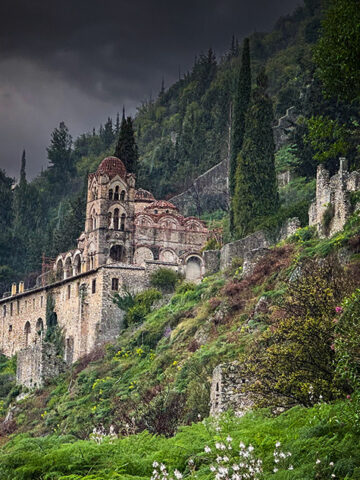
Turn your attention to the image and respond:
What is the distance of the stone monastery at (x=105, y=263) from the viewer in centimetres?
5509

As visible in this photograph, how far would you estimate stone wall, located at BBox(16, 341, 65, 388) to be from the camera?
169 ft

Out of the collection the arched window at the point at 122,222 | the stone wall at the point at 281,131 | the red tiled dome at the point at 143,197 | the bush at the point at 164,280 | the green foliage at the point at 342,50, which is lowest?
the green foliage at the point at 342,50

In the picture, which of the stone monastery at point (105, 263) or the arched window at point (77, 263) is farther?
the arched window at point (77, 263)

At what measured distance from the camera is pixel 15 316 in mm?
67188

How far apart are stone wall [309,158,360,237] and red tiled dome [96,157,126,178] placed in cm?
2680

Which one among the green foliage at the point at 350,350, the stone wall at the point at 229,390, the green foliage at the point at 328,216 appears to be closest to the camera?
the green foliage at the point at 350,350

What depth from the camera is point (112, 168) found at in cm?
6606

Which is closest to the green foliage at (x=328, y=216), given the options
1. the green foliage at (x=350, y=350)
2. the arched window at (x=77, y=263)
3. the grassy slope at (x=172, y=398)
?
the grassy slope at (x=172, y=398)

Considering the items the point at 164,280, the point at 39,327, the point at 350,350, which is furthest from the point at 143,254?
the point at 350,350

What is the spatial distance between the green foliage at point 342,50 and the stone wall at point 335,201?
17056 millimetres

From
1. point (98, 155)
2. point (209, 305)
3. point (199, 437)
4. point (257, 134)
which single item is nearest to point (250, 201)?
point (257, 134)

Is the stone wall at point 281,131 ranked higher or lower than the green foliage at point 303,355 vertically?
higher

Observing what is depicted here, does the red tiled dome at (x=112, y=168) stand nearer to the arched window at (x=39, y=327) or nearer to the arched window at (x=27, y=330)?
the arched window at (x=39, y=327)

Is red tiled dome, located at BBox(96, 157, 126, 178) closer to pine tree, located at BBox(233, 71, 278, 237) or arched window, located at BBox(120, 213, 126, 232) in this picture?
arched window, located at BBox(120, 213, 126, 232)
